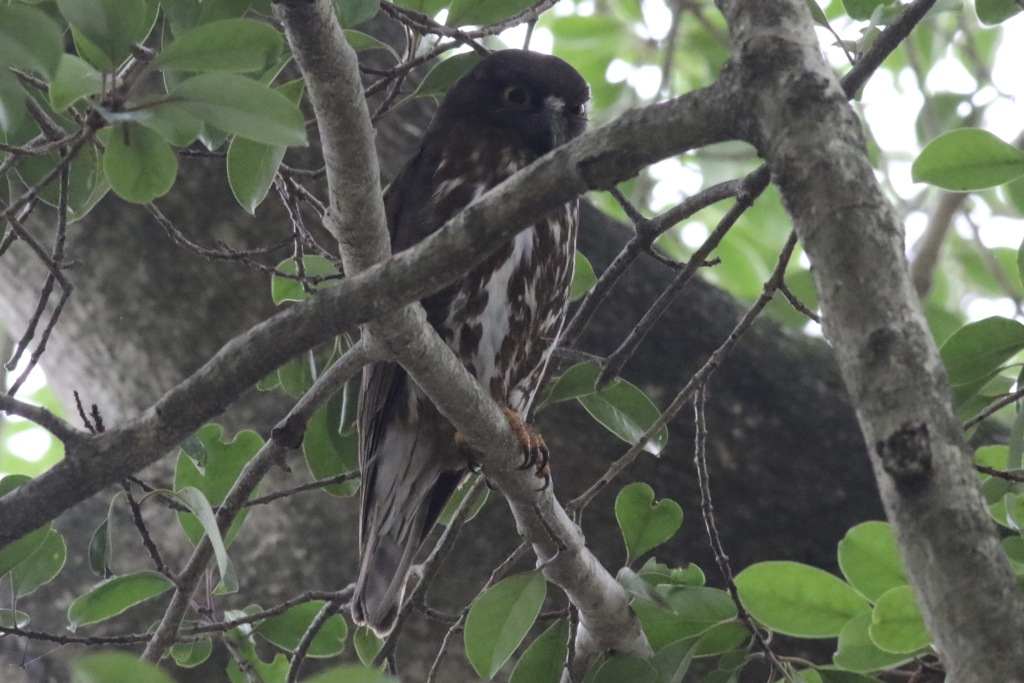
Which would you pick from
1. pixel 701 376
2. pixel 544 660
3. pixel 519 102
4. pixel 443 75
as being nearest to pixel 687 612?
pixel 544 660

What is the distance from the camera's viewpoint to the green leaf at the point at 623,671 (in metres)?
2.05

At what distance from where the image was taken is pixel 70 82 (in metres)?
1.34

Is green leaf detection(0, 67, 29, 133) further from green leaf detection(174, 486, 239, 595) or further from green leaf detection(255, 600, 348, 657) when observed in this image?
green leaf detection(255, 600, 348, 657)

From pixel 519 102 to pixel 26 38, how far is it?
6.29ft

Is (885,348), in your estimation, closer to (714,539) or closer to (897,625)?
(897,625)

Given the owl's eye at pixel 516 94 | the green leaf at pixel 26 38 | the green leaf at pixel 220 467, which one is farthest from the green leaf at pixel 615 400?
the green leaf at pixel 26 38

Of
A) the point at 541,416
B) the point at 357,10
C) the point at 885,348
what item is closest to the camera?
the point at 885,348

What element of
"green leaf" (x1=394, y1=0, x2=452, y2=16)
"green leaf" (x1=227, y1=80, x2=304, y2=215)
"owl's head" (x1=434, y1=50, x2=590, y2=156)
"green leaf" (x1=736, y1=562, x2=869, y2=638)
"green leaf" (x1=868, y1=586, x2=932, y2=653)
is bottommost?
"green leaf" (x1=868, y1=586, x2=932, y2=653)

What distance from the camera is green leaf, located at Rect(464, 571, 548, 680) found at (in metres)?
2.05

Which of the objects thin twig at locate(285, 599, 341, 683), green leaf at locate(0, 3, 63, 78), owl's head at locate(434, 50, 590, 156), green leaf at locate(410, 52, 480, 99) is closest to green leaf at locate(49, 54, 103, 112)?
green leaf at locate(0, 3, 63, 78)

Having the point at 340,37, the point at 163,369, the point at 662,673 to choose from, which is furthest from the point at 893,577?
the point at 163,369

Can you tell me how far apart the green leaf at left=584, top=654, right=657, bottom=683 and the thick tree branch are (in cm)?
110

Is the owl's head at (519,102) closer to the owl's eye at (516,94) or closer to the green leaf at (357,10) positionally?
the owl's eye at (516,94)

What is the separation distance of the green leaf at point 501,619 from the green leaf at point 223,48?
108 centimetres
